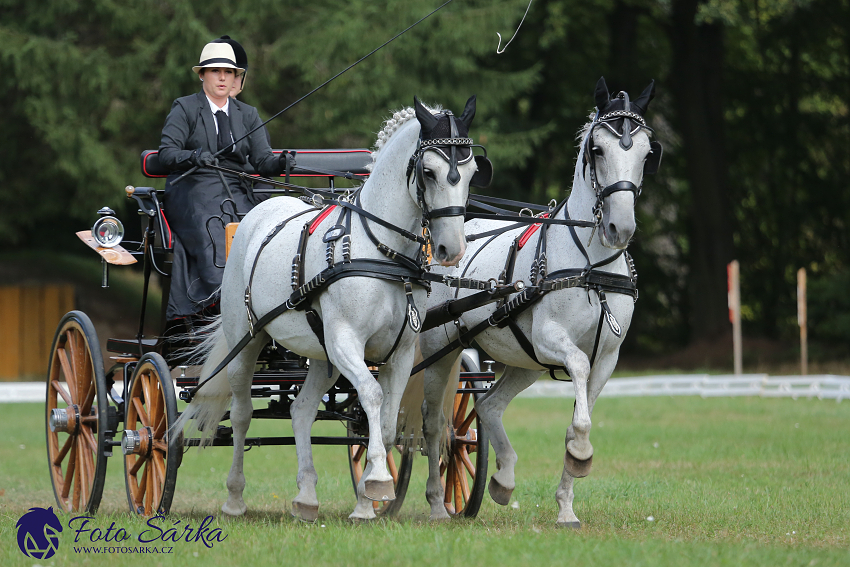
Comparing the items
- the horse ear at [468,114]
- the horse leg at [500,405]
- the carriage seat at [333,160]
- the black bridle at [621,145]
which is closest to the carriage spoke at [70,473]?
the carriage seat at [333,160]

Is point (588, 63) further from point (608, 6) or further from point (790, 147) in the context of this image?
point (790, 147)

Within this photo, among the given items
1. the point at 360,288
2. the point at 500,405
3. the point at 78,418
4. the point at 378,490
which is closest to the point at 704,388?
the point at 500,405

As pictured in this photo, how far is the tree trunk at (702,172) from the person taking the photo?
2412cm

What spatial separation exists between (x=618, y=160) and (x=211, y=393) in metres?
2.90

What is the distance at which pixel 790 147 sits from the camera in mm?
26453

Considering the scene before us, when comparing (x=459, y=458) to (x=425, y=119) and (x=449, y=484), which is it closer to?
(x=449, y=484)

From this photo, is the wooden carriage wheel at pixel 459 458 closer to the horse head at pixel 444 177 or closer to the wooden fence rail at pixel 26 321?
the horse head at pixel 444 177

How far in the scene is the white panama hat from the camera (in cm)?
747

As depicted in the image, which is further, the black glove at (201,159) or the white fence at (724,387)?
the white fence at (724,387)

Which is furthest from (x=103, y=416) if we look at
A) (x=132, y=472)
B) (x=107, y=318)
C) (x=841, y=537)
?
(x=107, y=318)

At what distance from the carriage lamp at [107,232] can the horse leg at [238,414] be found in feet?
4.05

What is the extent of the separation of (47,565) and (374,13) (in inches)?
634

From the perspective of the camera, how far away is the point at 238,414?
680 cm

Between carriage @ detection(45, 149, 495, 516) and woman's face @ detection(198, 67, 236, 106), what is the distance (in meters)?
0.61
